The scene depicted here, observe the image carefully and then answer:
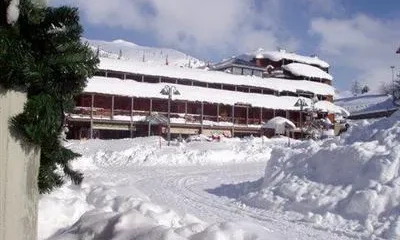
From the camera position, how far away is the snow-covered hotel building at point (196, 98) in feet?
151

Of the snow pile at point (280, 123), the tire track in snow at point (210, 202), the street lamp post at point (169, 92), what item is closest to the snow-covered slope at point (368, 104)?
the snow pile at point (280, 123)

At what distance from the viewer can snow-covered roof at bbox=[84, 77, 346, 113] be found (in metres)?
45.3

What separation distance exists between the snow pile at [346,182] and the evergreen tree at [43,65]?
6743 mm

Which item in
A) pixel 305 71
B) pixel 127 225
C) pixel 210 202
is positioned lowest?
pixel 210 202

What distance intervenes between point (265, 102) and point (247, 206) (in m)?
42.3

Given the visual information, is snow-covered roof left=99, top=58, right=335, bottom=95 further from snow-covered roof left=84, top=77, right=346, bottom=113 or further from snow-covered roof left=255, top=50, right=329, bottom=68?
snow-covered roof left=255, top=50, right=329, bottom=68

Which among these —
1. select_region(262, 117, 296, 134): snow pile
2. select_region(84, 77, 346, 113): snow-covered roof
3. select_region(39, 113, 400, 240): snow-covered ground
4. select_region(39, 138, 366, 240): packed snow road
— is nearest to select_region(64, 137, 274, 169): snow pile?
select_region(39, 138, 366, 240): packed snow road

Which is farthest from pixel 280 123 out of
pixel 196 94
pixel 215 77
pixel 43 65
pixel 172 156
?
pixel 43 65

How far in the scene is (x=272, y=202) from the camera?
12391 mm

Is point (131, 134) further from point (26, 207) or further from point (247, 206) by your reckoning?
point (26, 207)

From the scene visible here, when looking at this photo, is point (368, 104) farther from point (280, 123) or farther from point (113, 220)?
point (113, 220)

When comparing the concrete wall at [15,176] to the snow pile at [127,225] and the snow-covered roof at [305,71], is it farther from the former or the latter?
the snow-covered roof at [305,71]

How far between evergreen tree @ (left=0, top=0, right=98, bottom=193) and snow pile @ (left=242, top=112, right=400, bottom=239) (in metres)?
6.74

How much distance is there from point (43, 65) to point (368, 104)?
79.0 metres
